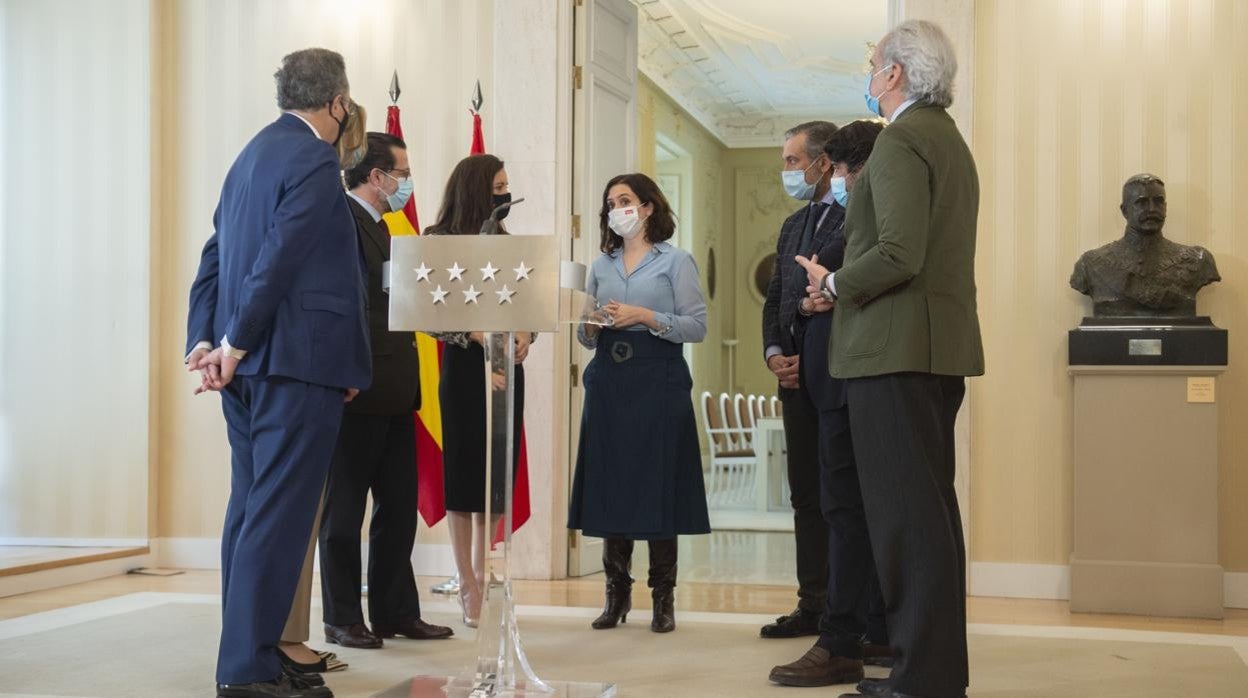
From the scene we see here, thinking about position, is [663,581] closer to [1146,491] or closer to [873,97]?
[873,97]

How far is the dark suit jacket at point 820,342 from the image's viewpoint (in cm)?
371

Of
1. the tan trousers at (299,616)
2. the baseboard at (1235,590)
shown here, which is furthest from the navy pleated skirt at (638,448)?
the baseboard at (1235,590)

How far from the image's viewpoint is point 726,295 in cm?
1440

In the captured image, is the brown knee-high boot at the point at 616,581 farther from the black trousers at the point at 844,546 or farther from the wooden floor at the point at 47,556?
the wooden floor at the point at 47,556

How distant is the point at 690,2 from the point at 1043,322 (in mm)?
5278

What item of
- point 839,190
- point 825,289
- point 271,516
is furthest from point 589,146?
point 271,516

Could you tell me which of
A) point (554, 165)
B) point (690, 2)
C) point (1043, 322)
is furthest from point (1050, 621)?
point (690, 2)

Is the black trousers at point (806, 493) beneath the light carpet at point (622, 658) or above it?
above

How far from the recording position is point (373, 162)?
4098 mm

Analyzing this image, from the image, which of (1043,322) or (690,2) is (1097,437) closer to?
(1043,322)

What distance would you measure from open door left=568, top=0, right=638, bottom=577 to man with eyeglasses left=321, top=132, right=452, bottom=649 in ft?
5.71

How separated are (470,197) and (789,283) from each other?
109 centimetres

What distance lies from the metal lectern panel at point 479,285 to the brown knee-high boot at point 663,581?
1.53 metres

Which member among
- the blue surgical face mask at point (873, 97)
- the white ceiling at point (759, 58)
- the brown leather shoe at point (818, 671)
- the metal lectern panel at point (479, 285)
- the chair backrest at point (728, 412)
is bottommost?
the brown leather shoe at point (818, 671)
